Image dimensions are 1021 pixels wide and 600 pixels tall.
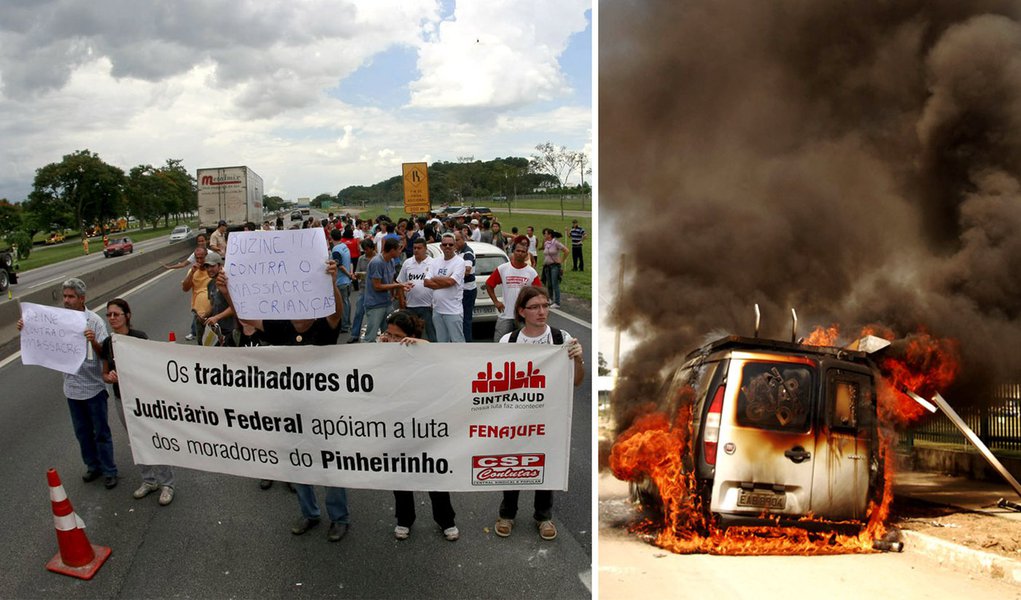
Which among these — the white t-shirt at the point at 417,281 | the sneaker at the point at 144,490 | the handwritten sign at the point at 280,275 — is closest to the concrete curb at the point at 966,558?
the handwritten sign at the point at 280,275

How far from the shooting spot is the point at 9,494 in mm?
5074

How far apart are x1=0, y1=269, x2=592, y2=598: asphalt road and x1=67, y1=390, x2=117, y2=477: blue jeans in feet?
0.52

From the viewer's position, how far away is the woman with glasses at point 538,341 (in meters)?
4.07

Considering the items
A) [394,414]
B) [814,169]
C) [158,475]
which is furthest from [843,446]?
[158,475]

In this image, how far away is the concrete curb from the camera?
11.7 ft

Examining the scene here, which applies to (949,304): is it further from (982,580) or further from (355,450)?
(355,450)

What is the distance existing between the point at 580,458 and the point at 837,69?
3000 mm

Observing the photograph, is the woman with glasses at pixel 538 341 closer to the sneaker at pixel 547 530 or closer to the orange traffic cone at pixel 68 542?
the sneaker at pixel 547 530

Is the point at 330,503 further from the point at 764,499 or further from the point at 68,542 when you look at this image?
the point at 764,499

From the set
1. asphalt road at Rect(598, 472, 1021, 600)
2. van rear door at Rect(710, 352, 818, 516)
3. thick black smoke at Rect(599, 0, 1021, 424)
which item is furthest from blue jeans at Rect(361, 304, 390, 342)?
van rear door at Rect(710, 352, 818, 516)

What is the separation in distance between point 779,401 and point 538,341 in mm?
1315

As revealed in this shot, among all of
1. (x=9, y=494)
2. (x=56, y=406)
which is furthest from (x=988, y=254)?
(x=56, y=406)

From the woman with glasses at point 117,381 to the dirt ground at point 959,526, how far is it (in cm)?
418

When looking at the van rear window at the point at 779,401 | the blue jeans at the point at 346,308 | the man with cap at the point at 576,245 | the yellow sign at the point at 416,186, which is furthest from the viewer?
the yellow sign at the point at 416,186
